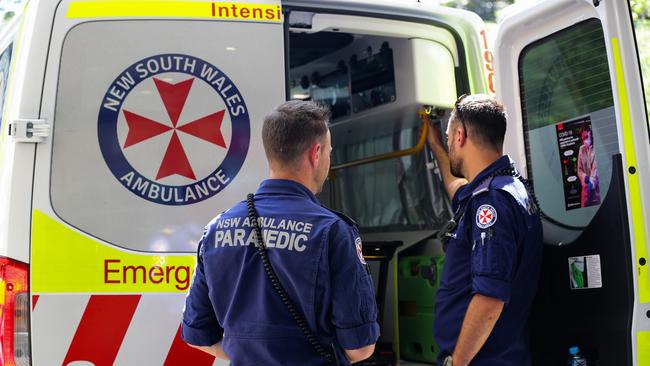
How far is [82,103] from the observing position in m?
2.85

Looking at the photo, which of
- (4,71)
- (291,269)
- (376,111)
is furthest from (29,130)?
(376,111)

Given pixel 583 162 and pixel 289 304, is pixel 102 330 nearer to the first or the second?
pixel 289 304

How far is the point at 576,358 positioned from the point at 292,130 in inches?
49.7

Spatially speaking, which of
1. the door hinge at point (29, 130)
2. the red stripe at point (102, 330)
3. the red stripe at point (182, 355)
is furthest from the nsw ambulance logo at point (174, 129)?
the red stripe at point (182, 355)

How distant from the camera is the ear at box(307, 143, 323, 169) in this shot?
2299 millimetres

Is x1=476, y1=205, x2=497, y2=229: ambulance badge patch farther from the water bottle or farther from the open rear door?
the water bottle

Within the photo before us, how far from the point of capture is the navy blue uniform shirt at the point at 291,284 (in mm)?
2129

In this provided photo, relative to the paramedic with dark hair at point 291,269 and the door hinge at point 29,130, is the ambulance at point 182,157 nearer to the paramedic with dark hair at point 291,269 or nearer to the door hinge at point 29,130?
the door hinge at point 29,130

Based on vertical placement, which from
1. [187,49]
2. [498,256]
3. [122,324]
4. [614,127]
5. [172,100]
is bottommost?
[122,324]

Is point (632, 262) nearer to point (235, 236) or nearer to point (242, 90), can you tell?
point (235, 236)

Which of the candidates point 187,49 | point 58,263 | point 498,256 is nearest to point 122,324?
point 58,263

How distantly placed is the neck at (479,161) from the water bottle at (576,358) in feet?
2.14

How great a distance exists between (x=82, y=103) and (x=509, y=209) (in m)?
1.45

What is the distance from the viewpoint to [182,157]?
2.92 metres
